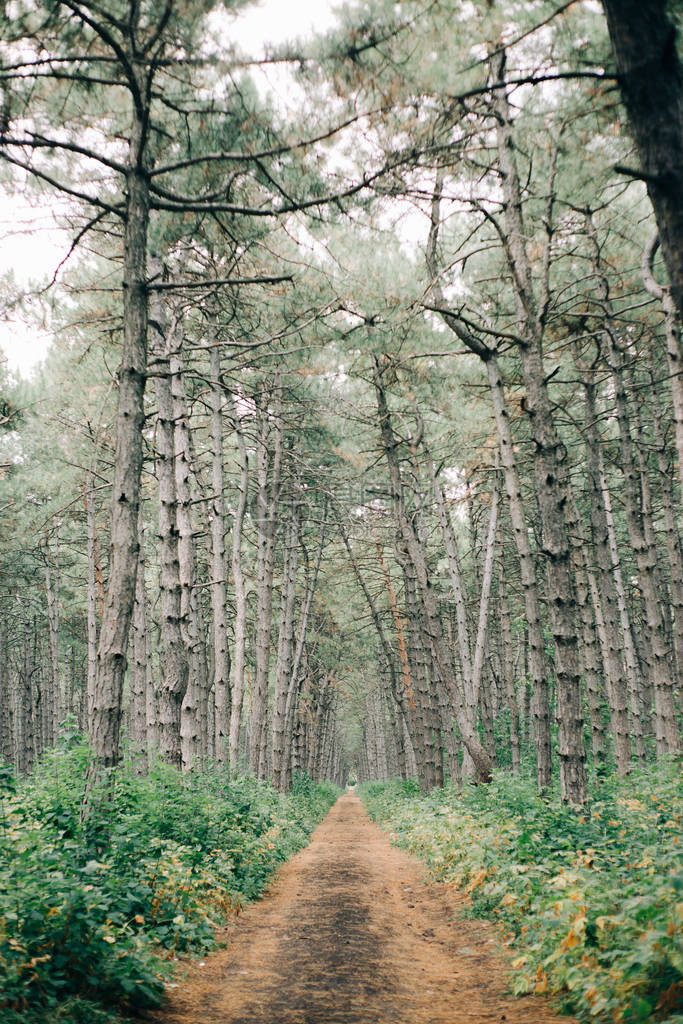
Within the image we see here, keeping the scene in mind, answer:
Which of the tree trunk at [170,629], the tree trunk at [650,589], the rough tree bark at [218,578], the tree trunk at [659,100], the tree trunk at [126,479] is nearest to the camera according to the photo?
the tree trunk at [659,100]

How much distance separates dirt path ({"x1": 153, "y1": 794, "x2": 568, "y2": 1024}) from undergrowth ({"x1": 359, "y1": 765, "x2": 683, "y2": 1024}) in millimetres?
294

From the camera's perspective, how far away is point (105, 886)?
4.54m

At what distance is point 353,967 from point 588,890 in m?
2.17

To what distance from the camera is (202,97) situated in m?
6.71

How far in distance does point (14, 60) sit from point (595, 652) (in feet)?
43.9

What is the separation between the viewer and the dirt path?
13.7 ft

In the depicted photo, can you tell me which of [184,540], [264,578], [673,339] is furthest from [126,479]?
[264,578]

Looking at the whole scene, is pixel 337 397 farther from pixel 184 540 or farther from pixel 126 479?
pixel 126 479

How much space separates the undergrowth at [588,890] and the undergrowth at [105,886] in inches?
107

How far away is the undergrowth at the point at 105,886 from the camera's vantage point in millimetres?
3633

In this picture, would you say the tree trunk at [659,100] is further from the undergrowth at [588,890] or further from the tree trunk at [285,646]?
the tree trunk at [285,646]

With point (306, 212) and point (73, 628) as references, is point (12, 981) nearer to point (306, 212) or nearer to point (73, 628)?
point (306, 212)

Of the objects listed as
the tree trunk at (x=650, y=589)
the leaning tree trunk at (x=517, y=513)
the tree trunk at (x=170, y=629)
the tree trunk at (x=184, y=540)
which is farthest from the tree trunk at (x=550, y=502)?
the tree trunk at (x=184, y=540)

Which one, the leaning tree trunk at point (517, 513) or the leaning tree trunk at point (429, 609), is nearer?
the leaning tree trunk at point (517, 513)
